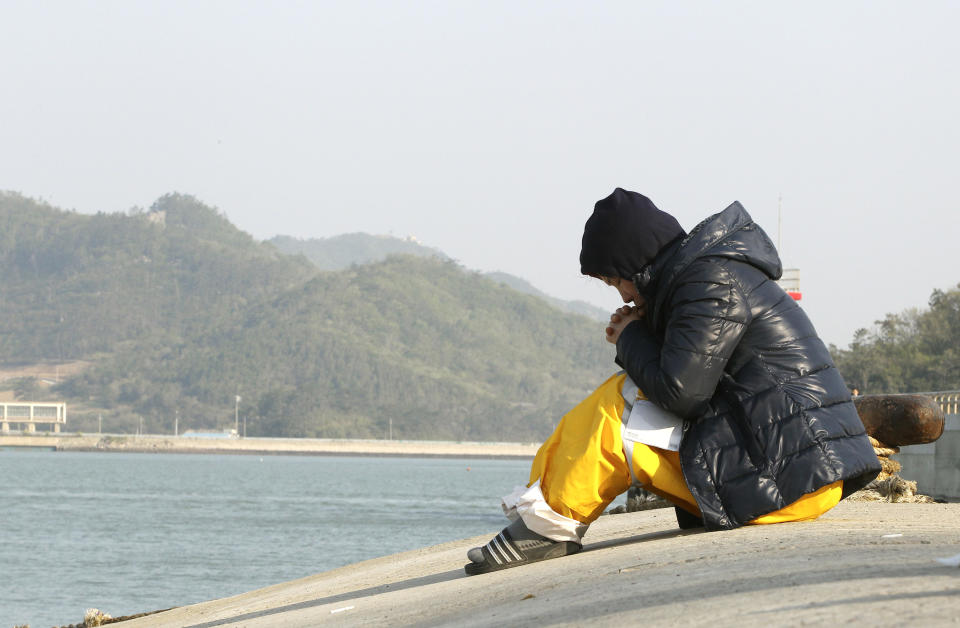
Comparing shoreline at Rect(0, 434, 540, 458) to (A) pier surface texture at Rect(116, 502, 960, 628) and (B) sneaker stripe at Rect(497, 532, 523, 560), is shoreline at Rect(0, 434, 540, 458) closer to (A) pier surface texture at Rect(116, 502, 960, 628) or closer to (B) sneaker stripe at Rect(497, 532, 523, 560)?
(A) pier surface texture at Rect(116, 502, 960, 628)

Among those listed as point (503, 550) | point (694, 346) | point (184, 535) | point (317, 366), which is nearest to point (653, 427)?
point (694, 346)

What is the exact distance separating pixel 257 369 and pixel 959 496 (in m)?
162

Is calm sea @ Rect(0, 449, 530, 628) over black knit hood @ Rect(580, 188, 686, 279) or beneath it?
beneath

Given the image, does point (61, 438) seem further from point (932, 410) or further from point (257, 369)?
point (932, 410)

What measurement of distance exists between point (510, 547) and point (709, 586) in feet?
3.79

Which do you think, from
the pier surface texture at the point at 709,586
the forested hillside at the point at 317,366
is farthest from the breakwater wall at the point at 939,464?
the forested hillside at the point at 317,366

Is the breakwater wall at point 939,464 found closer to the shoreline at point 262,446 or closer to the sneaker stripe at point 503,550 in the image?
the sneaker stripe at point 503,550

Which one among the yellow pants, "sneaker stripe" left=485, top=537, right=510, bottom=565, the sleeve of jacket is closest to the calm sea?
"sneaker stripe" left=485, top=537, right=510, bottom=565

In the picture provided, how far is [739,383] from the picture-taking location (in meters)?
4.09

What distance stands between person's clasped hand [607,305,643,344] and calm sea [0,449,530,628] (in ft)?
49.5

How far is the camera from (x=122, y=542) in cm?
3225

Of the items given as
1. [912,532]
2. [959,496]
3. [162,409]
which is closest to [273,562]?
[959,496]

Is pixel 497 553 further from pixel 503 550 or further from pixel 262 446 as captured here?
pixel 262 446

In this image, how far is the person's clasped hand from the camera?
14.4 feet
